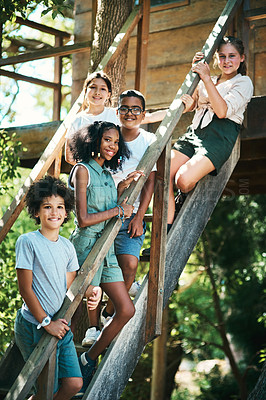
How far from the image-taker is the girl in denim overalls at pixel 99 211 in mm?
3223

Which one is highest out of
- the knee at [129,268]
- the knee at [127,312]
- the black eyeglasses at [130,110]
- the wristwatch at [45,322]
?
the black eyeglasses at [130,110]

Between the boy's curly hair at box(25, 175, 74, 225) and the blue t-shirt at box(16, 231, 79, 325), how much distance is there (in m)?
0.21

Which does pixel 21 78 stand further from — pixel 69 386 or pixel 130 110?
pixel 69 386

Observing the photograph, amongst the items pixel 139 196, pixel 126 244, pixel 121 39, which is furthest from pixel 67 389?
pixel 121 39

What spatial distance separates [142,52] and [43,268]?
3.03m

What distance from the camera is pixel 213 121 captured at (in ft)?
13.7

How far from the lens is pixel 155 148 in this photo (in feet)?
11.4

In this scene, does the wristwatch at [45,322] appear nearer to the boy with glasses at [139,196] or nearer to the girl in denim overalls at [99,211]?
the girl in denim overalls at [99,211]

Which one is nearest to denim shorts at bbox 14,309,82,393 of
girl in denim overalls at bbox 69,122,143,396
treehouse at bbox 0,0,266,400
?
treehouse at bbox 0,0,266,400

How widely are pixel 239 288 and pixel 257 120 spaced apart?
25.0 ft

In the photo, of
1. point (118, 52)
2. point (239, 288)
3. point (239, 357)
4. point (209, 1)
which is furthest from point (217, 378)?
point (118, 52)

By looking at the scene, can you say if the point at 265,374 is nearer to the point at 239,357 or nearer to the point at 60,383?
the point at 60,383

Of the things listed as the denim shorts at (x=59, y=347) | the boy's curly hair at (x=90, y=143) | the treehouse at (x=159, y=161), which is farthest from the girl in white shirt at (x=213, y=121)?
the denim shorts at (x=59, y=347)

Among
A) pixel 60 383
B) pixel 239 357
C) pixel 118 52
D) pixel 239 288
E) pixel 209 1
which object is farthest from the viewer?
pixel 239 357
